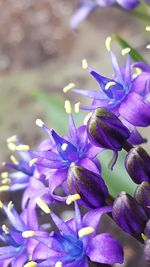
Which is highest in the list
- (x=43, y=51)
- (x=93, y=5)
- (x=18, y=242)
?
(x=18, y=242)

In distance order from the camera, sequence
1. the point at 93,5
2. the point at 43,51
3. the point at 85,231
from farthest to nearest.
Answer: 1. the point at 43,51
2. the point at 93,5
3. the point at 85,231

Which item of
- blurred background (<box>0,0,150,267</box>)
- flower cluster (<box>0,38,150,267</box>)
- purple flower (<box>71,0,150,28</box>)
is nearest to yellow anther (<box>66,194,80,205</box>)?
flower cluster (<box>0,38,150,267</box>)

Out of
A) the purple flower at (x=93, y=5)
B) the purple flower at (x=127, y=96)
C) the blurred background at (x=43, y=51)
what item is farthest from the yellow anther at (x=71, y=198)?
the blurred background at (x=43, y=51)

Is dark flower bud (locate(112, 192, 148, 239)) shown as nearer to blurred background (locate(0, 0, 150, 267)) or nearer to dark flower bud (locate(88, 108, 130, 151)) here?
dark flower bud (locate(88, 108, 130, 151))

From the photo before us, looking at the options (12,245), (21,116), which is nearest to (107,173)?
(12,245)

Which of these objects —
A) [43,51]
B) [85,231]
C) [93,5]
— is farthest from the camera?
[43,51]

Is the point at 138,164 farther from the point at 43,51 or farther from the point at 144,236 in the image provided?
the point at 43,51

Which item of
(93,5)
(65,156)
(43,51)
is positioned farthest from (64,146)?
(43,51)

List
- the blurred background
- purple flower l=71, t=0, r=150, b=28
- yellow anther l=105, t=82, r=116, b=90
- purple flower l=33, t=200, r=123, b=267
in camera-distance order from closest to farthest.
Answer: purple flower l=33, t=200, r=123, b=267, yellow anther l=105, t=82, r=116, b=90, purple flower l=71, t=0, r=150, b=28, the blurred background
